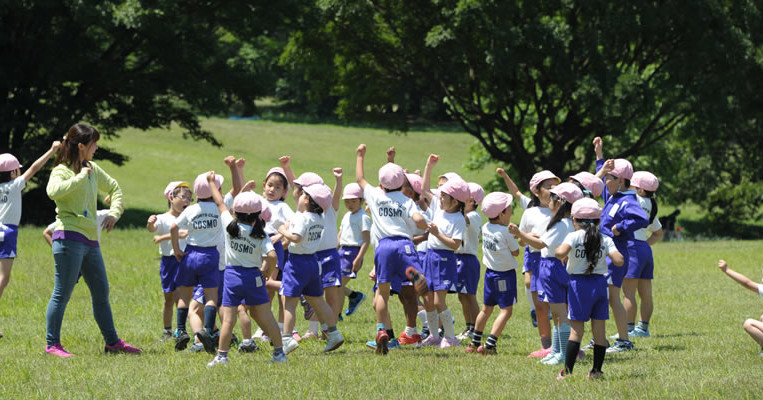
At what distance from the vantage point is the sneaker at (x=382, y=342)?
30.4 ft

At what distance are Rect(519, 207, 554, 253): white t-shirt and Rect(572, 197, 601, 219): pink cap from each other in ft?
3.61

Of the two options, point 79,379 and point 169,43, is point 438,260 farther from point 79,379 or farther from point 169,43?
point 169,43

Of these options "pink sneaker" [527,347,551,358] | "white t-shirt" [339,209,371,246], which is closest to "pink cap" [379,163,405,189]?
"white t-shirt" [339,209,371,246]

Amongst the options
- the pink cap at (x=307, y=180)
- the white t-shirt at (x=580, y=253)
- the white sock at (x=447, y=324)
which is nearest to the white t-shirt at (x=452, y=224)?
the white sock at (x=447, y=324)

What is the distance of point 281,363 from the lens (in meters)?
8.69

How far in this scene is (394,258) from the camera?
9617 mm

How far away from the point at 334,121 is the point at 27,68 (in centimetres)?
4985

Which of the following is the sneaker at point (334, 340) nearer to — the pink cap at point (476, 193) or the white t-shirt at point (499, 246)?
the white t-shirt at point (499, 246)

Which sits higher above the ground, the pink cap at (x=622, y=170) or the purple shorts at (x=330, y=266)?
the pink cap at (x=622, y=170)

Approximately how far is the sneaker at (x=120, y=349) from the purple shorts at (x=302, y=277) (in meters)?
1.60

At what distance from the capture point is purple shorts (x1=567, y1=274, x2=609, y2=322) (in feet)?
26.3

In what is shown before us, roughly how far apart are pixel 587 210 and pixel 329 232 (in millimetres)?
3244

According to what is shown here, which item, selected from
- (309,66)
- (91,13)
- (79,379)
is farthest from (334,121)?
(79,379)

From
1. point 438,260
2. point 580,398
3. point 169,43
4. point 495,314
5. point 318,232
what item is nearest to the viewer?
point 580,398
